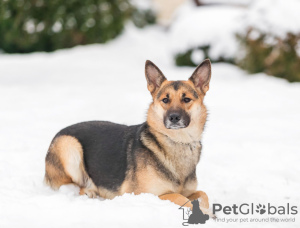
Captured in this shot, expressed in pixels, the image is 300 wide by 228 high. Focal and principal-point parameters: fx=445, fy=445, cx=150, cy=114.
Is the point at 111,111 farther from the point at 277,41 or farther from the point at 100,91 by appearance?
the point at 277,41

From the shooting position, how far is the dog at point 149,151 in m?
4.46

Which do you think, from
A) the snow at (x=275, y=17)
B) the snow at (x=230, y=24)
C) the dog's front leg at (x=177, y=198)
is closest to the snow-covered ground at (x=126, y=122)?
the dog's front leg at (x=177, y=198)

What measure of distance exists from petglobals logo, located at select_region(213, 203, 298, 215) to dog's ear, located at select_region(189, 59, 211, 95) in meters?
1.28

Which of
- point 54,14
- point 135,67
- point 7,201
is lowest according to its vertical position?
point 135,67

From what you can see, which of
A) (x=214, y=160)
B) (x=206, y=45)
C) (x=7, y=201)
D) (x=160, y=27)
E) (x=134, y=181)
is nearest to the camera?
(x=7, y=201)

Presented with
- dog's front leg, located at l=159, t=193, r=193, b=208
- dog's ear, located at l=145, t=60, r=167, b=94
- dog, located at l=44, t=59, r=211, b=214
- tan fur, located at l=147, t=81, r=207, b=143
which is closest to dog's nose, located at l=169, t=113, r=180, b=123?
dog, located at l=44, t=59, r=211, b=214

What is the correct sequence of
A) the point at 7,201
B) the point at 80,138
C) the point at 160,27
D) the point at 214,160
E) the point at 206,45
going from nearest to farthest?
the point at 7,201, the point at 80,138, the point at 214,160, the point at 206,45, the point at 160,27

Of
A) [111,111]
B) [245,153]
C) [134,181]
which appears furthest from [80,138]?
[111,111]

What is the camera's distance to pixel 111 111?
367 inches

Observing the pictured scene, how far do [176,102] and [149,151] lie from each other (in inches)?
22.5

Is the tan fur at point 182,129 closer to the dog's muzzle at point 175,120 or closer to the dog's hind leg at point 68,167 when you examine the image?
the dog's muzzle at point 175,120

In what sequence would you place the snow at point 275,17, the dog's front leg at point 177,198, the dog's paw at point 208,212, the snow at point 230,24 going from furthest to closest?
the snow at point 230,24
the snow at point 275,17
the dog's paw at point 208,212
the dog's front leg at point 177,198

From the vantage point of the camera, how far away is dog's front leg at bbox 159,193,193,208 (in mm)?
4254

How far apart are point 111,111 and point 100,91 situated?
94.2 inches
